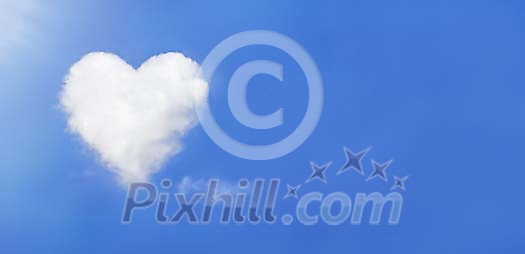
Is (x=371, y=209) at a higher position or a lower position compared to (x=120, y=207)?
higher

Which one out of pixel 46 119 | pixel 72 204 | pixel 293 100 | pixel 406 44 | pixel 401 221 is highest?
pixel 406 44

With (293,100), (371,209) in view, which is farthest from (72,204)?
(371,209)

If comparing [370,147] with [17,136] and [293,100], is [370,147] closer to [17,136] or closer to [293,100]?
[293,100]

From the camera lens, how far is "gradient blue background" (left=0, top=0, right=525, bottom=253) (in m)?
2.62

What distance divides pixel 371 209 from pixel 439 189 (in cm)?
35

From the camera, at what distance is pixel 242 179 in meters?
2.65

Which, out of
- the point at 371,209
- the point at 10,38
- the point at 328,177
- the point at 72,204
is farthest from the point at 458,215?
the point at 10,38

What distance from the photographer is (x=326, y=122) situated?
268 cm

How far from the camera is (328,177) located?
266cm

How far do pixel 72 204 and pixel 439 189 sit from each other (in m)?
1.80

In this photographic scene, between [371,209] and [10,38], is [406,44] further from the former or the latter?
[10,38]

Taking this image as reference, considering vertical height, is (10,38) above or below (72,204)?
above

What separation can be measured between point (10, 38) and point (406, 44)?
1.95 m

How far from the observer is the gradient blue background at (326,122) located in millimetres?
2615
